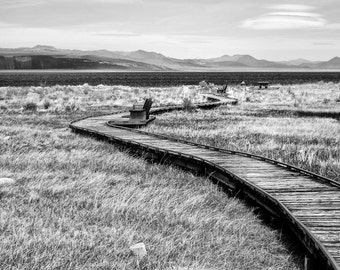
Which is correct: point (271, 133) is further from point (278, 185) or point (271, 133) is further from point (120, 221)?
point (120, 221)

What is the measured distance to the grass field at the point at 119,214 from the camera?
20.7 feet

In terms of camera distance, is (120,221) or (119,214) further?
(119,214)

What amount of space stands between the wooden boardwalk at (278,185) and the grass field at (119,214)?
0.35 m

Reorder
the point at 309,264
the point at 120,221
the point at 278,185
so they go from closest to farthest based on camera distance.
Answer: the point at 309,264, the point at 120,221, the point at 278,185

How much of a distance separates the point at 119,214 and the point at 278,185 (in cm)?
311

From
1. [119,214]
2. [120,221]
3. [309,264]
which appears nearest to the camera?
[309,264]

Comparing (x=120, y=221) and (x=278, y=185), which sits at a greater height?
(x=278, y=185)

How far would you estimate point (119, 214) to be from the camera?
8.10 metres

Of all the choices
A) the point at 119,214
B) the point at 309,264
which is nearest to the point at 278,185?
the point at 309,264

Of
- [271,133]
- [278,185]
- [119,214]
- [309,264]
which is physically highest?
[278,185]

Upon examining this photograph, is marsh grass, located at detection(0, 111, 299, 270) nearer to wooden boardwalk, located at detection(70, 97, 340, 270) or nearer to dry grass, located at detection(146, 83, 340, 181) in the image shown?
wooden boardwalk, located at detection(70, 97, 340, 270)

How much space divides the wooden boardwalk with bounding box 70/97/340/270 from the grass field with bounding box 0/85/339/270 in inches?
14.0

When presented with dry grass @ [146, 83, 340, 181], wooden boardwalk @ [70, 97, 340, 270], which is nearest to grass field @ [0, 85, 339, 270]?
dry grass @ [146, 83, 340, 181]

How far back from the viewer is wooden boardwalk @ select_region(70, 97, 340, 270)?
6.14 m
